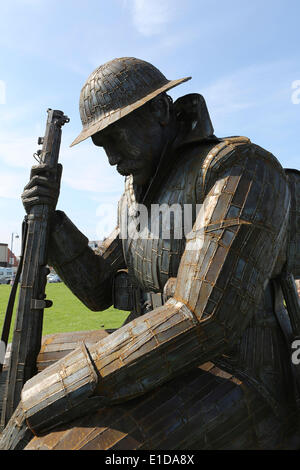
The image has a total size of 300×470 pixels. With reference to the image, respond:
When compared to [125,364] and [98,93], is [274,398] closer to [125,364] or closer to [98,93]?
[125,364]

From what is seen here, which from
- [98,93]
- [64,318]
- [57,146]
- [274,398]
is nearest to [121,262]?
[57,146]

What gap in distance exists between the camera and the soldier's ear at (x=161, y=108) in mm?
2014

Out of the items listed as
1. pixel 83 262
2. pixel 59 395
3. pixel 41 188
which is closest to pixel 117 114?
pixel 41 188

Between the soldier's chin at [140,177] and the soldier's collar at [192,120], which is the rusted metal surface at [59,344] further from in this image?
the soldier's collar at [192,120]

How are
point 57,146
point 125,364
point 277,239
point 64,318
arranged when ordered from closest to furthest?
point 125,364, point 277,239, point 57,146, point 64,318

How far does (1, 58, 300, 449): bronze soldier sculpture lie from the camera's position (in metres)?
1.42

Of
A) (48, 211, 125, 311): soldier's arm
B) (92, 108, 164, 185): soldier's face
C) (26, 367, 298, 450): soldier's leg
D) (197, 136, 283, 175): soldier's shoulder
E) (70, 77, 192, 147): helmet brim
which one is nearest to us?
(26, 367, 298, 450): soldier's leg

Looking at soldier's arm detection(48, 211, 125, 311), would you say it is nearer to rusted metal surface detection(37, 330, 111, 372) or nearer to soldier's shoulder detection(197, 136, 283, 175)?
rusted metal surface detection(37, 330, 111, 372)

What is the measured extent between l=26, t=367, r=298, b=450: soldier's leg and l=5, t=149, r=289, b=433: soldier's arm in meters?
0.07

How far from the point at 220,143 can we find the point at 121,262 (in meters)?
1.30

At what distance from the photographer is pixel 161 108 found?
2.04 meters

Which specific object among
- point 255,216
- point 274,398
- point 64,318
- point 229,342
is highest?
point 255,216

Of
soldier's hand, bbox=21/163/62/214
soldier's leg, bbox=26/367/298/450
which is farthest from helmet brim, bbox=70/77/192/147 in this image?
soldier's leg, bbox=26/367/298/450

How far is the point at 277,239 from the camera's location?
1.65 meters
